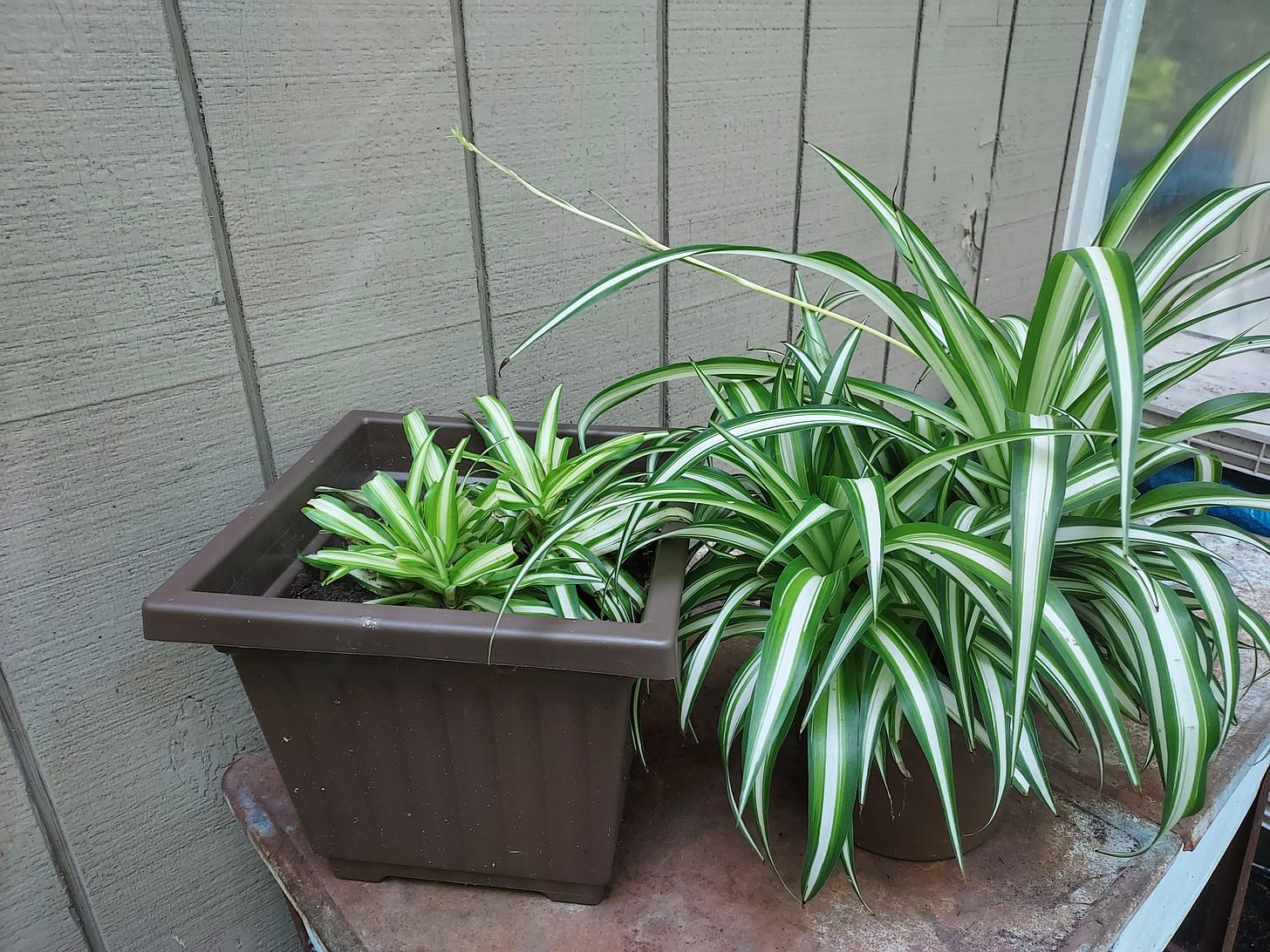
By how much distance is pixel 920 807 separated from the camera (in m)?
0.73

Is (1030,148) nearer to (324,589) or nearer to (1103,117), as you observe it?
(1103,117)

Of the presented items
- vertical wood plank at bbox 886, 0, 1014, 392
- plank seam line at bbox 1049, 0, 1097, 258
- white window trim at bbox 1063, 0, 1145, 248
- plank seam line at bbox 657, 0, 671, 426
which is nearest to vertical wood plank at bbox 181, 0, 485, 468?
plank seam line at bbox 657, 0, 671, 426

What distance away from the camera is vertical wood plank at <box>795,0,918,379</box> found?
1.24 meters

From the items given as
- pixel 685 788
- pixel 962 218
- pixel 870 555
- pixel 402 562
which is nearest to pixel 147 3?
pixel 402 562

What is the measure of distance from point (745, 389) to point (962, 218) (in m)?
0.98

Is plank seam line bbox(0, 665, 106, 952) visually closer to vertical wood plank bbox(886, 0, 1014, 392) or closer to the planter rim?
the planter rim

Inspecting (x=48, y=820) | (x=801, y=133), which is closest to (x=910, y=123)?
(x=801, y=133)

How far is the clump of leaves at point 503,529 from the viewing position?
0.68 meters

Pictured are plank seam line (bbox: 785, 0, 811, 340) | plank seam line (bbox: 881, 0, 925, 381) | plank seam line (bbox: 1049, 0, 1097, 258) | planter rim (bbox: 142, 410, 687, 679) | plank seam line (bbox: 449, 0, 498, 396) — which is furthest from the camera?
plank seam line (bbox: 1049, 0, 1097, 258)

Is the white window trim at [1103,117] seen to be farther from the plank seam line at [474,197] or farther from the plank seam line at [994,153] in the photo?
the plank seam line at [474,197]

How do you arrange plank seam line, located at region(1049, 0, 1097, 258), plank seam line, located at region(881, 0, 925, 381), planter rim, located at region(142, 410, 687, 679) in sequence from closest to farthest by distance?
planter rim, located at region(142, 410, 687, 679)
plank seam line, located at region(881, 0, 925, 381)
plank seam line, located at region(1049, 0, 1097, 258)

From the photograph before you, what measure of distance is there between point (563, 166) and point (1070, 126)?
121cm

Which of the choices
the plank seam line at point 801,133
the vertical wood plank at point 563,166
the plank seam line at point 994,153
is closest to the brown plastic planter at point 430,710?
the vertical wood plank at point 563,166

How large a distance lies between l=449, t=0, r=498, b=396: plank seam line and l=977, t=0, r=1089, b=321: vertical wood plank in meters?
1.05
